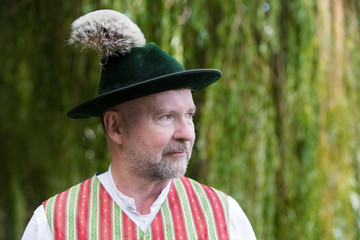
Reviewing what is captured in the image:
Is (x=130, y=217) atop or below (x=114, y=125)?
below

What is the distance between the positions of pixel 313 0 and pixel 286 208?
125 cm

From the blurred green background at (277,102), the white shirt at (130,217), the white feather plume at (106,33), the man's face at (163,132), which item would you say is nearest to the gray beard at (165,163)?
the man's face at (163,132)

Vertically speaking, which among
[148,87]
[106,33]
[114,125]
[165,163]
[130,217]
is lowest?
[130,217]

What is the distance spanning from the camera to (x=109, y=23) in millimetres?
1682

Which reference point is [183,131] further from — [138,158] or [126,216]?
[126,216]

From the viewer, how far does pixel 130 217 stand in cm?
170

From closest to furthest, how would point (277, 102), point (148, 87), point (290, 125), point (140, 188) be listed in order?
point (148, 87) → point (140, 188) → point (290, 125) → point (277, 102)

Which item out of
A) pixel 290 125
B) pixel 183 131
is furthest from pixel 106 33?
pixel 290 125

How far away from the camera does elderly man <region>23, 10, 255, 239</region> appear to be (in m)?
1.65

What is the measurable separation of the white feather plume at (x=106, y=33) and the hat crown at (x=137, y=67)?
3 cm

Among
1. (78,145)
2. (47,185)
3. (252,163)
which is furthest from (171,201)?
(47,185)

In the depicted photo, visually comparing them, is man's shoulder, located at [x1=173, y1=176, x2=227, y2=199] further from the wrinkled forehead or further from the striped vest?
the wrinkled forehead

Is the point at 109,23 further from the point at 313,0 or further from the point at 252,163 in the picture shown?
the point at 313,0

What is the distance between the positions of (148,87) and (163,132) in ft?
0.49
